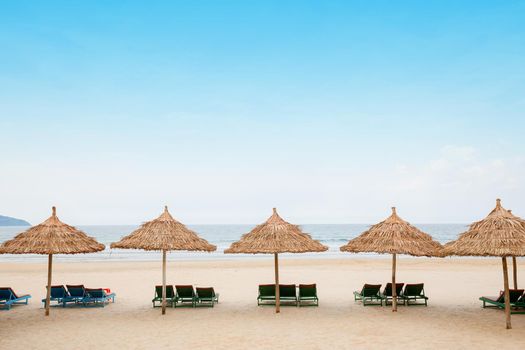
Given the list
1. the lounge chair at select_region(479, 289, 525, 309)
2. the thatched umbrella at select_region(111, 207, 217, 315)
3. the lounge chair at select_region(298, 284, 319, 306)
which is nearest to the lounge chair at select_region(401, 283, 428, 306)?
the lounge chair at select_region(479, 289, 525, 309)

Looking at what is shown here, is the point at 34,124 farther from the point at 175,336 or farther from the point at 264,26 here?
the point at 175,336

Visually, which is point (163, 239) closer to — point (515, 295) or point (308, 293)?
point (308, 293)

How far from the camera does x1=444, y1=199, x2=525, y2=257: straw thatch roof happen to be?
30.1 ft

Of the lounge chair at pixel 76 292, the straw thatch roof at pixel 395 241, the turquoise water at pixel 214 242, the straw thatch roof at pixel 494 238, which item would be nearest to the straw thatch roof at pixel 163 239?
the lounge chair at pixel 76 292

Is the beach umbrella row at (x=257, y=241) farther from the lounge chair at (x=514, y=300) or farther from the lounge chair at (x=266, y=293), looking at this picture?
the lounge chair at (x=514, y=300)

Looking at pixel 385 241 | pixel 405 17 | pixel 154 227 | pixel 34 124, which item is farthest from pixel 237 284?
pixel 34 124

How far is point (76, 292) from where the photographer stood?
1273 centimetres

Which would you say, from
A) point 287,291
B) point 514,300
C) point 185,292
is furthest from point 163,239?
point 514,300

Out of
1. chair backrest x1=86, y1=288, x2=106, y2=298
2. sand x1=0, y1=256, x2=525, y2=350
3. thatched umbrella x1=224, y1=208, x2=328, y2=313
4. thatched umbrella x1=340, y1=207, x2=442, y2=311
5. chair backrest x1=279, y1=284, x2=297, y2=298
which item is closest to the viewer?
sand x1=0, y1=256, x2=525, y2=350

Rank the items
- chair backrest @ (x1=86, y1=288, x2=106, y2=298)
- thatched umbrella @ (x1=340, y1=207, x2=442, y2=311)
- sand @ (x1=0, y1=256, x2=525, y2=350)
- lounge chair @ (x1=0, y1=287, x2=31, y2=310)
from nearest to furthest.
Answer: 1. sand @ (x1=0, y1=256, x2=525, y2=350)
2. thatched umbrella @ (x1=340, y1=207, x2=442, y2=311)
3. lounge chair @ (x1=0, y1=287, x2=31, y2=310)
4. chair backrest @ (x1=86, y1=288, x2=106, y2=298)

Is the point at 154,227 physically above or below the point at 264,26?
below

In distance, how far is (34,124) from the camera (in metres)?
32.0

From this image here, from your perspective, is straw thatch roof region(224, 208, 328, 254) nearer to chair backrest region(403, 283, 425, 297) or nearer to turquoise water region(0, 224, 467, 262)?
chair backrest region(403, 283, 425, 297)

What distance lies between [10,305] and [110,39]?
16648mm
